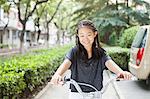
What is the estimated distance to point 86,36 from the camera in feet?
10.6

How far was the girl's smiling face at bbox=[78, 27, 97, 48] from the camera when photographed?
3.24 meters

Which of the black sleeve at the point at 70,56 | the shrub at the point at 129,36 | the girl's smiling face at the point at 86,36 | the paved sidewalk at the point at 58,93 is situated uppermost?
the girl's smiling face at the point at 86,36

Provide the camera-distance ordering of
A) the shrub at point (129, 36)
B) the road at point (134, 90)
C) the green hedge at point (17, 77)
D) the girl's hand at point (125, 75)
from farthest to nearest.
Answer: the shrub at point (129, 36), the road at point (134, 90), the green hedge at point (17, 77), the girl's hand at point (125, 75)

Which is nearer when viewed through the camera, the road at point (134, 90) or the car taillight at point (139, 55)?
the road at point (134, 90)

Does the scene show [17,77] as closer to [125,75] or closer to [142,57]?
[125,75]

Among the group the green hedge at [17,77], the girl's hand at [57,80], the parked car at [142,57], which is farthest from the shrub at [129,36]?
the girl's hand at [57,80]

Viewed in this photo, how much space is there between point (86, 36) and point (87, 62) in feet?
0.89

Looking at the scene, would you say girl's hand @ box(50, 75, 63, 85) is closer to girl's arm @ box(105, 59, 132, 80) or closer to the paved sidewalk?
girl's arm @ box(105, 59, 132, 80)

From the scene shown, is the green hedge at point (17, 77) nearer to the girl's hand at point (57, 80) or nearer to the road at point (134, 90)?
the road at point (134, 90)

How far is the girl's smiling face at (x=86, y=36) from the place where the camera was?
3.24m

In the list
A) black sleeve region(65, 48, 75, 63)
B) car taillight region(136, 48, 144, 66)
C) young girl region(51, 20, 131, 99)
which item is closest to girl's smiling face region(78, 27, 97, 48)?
young girl region(51, 20, 131, 99)

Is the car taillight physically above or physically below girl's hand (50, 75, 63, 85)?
below

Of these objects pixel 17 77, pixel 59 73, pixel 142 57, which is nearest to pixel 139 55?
pixel 142 57

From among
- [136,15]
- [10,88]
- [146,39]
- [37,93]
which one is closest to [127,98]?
[146,39]
